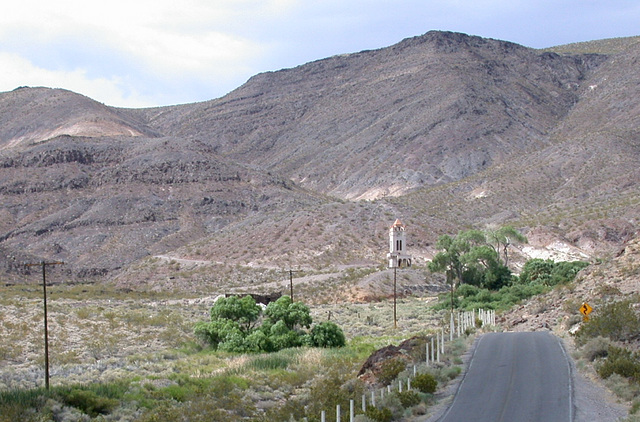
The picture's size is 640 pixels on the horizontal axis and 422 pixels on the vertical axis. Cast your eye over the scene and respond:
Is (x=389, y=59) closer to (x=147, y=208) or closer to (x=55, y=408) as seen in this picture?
(x=147, y=208)

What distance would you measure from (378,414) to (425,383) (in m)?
3.49

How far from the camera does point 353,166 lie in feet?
468

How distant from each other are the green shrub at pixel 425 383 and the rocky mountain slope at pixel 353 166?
5932cm

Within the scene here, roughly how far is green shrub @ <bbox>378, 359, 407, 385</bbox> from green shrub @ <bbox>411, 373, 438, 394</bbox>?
6.10ft

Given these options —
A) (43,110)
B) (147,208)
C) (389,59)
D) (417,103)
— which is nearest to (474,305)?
(147,208)

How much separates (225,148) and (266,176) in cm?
6133

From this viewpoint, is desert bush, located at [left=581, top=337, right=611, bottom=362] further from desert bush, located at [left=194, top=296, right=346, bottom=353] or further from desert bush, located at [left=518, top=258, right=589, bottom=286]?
desert bush, located at [left=518, top=258, right=589, bottom=286]

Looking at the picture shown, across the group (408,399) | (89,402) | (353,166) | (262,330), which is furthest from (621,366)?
(353,166)

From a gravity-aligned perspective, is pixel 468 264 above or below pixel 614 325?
below

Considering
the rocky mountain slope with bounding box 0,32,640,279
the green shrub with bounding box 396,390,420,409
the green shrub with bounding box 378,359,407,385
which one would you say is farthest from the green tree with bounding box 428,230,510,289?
the green shrub with bounding box 396,390,420,409

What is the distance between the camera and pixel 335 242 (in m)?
84.8

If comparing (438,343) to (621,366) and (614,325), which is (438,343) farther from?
(621,366)

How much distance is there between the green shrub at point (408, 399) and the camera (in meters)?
19.0

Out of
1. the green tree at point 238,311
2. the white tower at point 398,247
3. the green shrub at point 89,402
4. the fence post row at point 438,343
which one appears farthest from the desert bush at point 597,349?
the white tower at point 398,247
